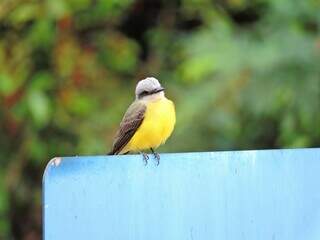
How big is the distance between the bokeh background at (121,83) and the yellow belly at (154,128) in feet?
4.48

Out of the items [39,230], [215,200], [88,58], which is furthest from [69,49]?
[215,200]

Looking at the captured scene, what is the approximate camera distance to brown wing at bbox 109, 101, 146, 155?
163 inches

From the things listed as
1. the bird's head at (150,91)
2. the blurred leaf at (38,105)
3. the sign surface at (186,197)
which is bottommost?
the sign surface at (186,197)

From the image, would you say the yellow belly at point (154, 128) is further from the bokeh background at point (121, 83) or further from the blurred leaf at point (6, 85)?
the blurred leaf at point (6, 85)

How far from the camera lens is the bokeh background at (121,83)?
5512 millimetres

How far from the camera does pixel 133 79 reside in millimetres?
6305

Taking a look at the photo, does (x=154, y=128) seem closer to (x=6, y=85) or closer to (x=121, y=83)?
(x=6, y=85)

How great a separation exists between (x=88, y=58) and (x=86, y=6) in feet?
0.99

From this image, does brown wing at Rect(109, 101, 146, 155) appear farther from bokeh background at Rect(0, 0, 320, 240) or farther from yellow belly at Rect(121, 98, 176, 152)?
bokeh background at Rect(0, 0, 320, 240)

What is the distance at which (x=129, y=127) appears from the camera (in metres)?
4.16

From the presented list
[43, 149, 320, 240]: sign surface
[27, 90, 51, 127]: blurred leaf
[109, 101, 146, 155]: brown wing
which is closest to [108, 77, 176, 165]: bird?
[109, 101, 146, 155]: brown wing

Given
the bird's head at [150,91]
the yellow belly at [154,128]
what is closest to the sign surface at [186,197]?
the yellow belly at [154,128]

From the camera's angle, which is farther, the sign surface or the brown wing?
the brown wing

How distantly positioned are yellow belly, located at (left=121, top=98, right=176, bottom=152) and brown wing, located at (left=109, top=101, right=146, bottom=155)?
0.05 feet
